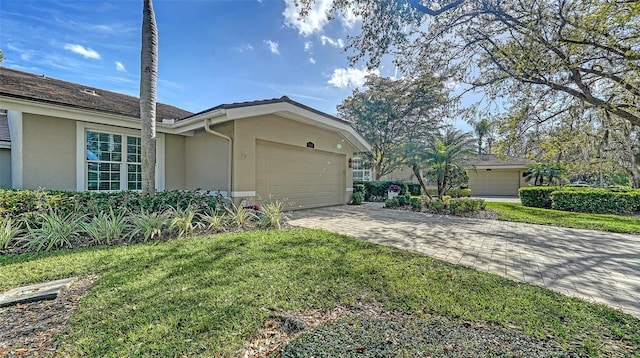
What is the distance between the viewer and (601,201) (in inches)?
449

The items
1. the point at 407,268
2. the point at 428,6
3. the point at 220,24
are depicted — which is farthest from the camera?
the point at 220,24

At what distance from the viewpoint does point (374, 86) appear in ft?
72.0

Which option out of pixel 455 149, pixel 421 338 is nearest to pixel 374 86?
pixel 455 149

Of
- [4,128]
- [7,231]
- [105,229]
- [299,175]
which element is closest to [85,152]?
[4,128]

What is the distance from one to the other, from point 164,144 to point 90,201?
3945 millimetres

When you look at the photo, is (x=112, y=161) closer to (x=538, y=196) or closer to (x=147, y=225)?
(x=147, y=225)

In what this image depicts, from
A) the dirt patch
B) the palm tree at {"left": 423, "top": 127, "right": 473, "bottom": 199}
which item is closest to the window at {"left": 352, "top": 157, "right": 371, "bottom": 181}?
the palm tree at {"left": 423, "top": 127, "right": 473, "bottom": 199}

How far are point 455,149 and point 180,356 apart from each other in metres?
11.6

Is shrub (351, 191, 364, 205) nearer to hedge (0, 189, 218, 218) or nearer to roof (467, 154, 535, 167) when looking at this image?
hedge (0, 189, 218, 218)

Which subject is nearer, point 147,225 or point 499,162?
point 147,225

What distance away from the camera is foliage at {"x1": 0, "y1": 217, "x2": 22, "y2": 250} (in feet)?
14.6

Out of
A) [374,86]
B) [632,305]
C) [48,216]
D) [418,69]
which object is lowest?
[632,305]

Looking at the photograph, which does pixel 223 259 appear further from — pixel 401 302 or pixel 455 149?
pixel 455 149

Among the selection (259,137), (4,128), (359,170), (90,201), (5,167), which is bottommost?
(90,201)
